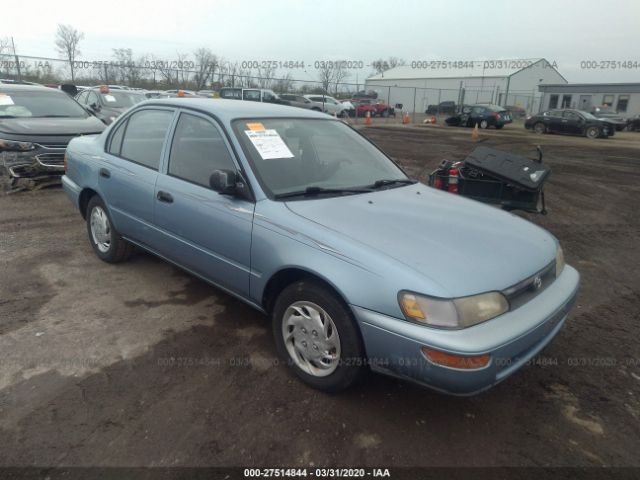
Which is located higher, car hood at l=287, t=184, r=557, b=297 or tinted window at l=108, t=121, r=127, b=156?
tinted window at l=108, t=121, r=127, b=156

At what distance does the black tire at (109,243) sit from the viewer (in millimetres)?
4391

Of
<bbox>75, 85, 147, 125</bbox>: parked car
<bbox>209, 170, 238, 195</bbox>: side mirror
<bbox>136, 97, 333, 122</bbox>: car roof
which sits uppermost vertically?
<bbox>136, 97, 333, 122</bbox>: car roof

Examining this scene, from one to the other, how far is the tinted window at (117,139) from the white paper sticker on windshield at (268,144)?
5.39 ft

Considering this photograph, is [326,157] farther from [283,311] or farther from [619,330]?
[619,330]

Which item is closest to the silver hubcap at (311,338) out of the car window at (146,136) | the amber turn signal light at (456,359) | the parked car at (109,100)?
the amber turn signal light at (456,359)

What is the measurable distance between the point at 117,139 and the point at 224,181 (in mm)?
1970

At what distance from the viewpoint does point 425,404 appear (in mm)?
2742

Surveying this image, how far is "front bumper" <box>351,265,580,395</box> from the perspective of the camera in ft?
7.22

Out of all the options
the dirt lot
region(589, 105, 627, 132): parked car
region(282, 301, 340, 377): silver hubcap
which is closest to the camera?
the dirt lot

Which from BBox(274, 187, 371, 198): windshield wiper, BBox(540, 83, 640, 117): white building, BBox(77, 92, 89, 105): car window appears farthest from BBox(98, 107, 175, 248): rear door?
BBox(540, 83, 640, 117): white building

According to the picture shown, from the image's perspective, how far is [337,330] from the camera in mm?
2529

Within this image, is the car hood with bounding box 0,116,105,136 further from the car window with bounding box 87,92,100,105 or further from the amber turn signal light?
the amber turn signal light

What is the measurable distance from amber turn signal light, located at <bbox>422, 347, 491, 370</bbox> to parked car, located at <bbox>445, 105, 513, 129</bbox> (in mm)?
27326

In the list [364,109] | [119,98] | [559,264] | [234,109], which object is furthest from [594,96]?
[234,109]
